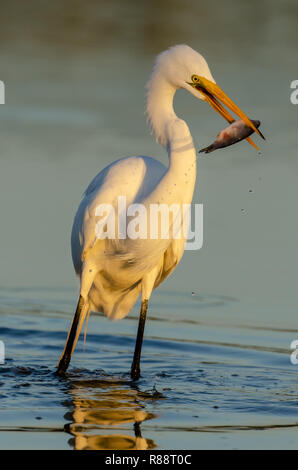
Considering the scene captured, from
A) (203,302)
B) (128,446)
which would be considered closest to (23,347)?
(203,302)

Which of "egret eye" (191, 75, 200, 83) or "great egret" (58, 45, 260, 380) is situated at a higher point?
"egret eye" (191, 75, 200, 83)

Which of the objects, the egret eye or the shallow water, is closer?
the shallow water

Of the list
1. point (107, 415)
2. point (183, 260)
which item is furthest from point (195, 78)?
point (183, 260)

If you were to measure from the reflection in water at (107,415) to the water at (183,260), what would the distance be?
0.02 m

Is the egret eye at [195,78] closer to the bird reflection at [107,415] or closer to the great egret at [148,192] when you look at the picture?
the great egret at [148,192]

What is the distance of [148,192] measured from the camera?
6.73 metres

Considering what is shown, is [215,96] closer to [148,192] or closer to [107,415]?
[148,192]

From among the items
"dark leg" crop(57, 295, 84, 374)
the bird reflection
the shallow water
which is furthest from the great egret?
the bird reflection

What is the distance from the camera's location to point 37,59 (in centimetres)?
1353

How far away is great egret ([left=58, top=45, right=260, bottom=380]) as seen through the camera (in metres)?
6.41

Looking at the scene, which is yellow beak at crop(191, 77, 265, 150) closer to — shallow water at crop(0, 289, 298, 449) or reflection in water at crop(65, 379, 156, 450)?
shallow water at crop(0, 289, 298, 449)

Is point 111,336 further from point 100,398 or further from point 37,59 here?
point 37,59

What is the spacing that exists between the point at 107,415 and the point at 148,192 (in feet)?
5.99

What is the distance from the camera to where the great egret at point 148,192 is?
6.41m
